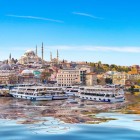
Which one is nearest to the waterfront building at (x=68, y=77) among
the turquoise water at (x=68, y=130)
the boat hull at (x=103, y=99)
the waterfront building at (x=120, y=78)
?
the waterfront building at (x=120, y=78)

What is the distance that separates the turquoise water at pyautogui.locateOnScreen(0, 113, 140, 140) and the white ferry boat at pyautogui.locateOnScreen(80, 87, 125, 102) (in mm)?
18831

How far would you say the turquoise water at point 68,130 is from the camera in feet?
76.5

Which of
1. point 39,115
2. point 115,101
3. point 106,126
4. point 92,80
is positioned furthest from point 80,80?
point 106,126

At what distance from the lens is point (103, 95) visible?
50.5 meters

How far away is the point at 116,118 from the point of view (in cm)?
3159

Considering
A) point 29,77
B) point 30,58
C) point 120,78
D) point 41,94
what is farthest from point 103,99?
point 30,58

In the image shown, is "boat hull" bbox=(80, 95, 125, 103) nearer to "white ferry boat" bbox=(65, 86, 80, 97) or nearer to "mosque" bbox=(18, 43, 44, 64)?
"white ferry boat" bbox=(65, 86, 80, 97)

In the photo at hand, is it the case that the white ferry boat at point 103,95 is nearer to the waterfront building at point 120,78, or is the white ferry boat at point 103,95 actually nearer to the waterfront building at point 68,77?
the waterfront building at point 68,77

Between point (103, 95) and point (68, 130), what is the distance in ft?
83.4

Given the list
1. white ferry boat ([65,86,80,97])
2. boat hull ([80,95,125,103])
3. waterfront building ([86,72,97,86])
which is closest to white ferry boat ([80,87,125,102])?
boat hull ([80,95,125,103])

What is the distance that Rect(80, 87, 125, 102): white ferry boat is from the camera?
49.0m

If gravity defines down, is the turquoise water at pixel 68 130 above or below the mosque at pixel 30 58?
below

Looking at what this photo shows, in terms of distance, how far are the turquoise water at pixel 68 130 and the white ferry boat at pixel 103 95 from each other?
61.8ft

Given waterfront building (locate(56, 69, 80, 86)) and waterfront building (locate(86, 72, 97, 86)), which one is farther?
waterfront building (locate(56, 69, 80, 86))
